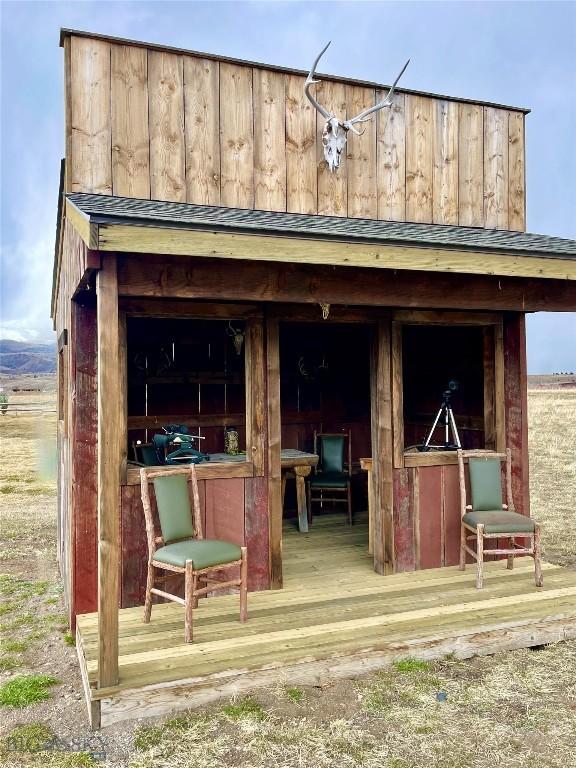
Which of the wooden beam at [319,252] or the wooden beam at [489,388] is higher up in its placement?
the wooden beam at [319,252]

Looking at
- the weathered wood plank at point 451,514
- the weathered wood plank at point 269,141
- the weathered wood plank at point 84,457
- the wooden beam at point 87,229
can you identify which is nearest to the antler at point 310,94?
the weathered wood plank at point 269,141

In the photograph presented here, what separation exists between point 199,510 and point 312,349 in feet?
11.3

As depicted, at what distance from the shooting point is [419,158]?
18.9 ft

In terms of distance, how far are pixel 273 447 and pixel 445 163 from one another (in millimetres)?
3051

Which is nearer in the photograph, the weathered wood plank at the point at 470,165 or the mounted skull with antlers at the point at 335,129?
the mounted skull with antlers at the point at 335,129

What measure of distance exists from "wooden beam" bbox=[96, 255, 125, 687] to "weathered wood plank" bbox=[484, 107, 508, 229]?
391 centimetres

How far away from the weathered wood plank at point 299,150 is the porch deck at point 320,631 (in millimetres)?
3013

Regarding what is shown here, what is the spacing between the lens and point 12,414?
28781mm

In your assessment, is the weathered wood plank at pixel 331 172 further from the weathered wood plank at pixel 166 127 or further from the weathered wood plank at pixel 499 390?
the weathered wood plank at pixel 499 390

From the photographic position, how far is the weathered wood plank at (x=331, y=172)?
214 inches

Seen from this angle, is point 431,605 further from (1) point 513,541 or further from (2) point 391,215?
(2) point 391,215

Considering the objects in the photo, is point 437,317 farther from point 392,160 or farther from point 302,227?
point 302,227

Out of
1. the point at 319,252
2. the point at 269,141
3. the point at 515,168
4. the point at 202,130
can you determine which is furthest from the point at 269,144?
the point at 515,168

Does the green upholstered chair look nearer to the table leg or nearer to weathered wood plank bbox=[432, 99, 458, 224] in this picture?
the table leg
